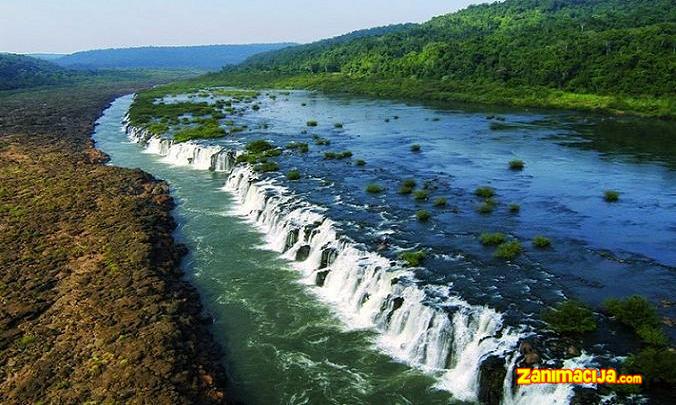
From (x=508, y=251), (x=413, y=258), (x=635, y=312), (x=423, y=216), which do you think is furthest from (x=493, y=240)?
(x=635, y=312)

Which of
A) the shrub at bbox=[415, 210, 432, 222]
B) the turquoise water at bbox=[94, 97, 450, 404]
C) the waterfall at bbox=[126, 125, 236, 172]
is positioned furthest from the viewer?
the waterfall at bbox=[126, 125, 236, 172]

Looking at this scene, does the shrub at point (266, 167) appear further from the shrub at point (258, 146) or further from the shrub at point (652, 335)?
the shrub at point (652, 335)

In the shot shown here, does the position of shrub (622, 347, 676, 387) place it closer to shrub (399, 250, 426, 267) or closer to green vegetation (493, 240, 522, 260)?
green vegetation (493, 240, 522, 260)

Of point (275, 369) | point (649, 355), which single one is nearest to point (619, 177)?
point (649, 355)

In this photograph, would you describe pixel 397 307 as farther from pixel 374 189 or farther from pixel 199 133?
pixel 199 133

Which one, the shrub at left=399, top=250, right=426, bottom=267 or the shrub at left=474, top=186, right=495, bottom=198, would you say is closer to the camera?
the shrub at left=399, top=250, right=426, bottom=267

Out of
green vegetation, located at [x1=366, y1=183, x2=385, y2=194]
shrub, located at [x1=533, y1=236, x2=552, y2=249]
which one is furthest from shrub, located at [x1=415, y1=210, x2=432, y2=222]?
shrub, located at [x1=533, y1=236, x2=552, y2=249]

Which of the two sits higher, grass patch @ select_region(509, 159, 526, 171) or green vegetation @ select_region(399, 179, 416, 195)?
grass patch @ select_region(509, 159, 526, 171)

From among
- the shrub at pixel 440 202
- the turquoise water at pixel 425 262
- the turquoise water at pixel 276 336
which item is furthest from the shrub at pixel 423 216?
the turquoise water at pixel 276 336
